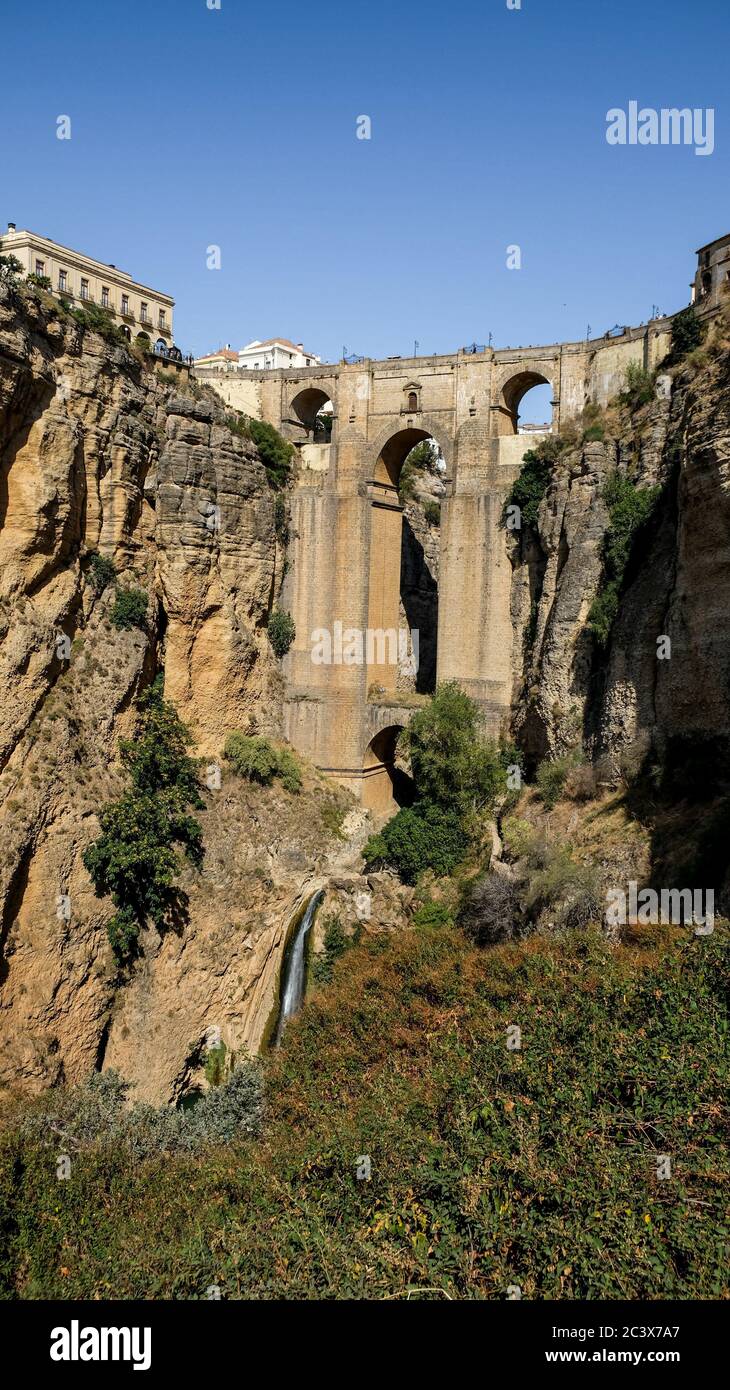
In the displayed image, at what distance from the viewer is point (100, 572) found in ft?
74.3

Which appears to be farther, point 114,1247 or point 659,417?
point 659,417

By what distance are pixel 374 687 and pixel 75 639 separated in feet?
32.0

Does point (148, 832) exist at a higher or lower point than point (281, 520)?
lower

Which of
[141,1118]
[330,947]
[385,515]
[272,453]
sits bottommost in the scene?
[141,1118]

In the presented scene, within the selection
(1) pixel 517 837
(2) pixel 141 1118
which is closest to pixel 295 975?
(2) pixel 141 1118

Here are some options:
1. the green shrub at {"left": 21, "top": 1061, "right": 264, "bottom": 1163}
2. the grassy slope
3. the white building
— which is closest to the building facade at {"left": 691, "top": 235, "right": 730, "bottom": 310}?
the grassy slope

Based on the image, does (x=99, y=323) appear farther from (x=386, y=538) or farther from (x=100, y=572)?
(x=386, y=538)


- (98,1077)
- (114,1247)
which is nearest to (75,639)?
(98,1077)

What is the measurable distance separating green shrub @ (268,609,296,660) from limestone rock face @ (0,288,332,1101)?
1.70 meters

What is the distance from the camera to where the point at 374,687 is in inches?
1129

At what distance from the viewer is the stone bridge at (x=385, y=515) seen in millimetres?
26625

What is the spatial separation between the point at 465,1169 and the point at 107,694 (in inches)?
577
